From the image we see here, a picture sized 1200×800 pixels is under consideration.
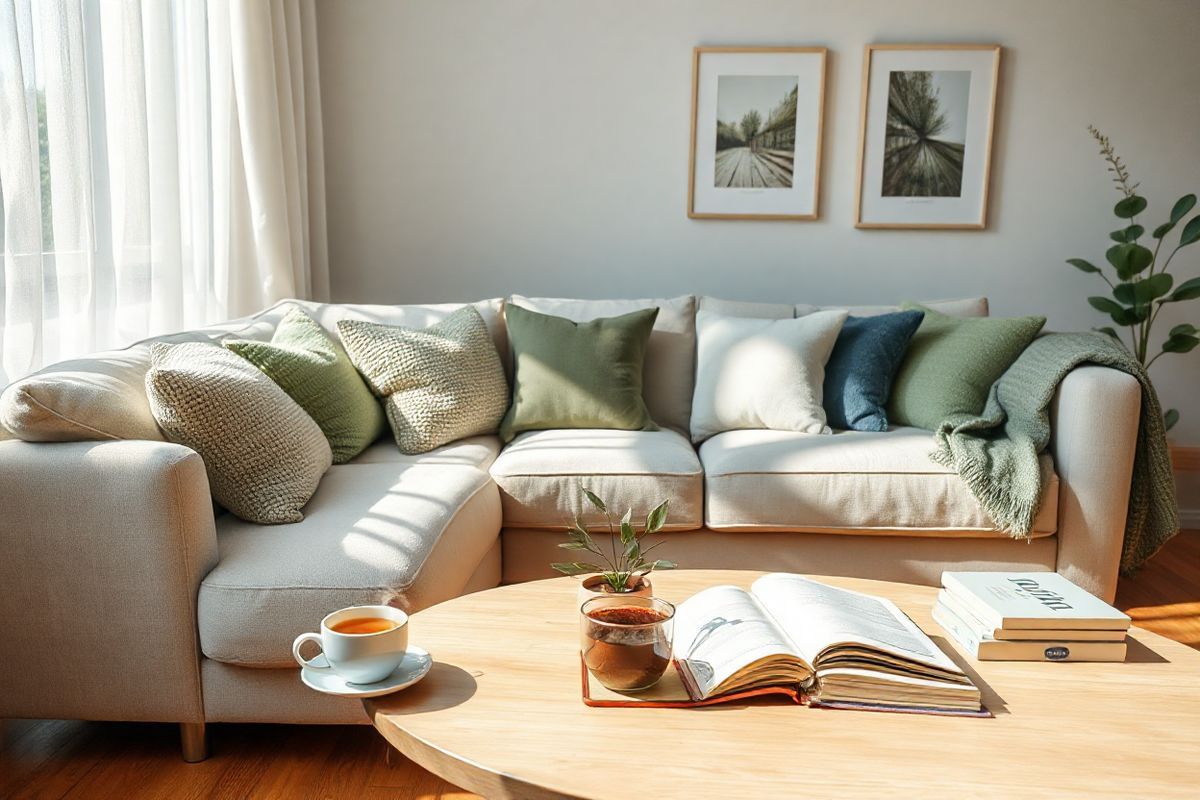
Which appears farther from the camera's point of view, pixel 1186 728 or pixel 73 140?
pixel 73 140

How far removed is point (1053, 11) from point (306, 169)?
2.87 meters

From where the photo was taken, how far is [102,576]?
1.78 m

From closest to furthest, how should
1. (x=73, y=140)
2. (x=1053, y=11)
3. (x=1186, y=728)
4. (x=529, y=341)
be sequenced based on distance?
(x=1186, y=728) < (x=73, y=140) < (x=529, y=341) < (x=1053, y=11)

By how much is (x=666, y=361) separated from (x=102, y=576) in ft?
6.15

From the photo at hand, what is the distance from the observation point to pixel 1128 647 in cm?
143

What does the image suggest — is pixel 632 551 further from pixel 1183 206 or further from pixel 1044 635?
pixel 1183 206

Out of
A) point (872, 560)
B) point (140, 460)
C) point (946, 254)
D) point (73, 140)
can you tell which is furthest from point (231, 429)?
point (946, 254)

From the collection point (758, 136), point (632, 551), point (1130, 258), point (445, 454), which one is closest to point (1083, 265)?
point (1130, 258)

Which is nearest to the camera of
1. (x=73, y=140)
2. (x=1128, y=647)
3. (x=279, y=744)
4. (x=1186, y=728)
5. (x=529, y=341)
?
(x=1186, y=728)

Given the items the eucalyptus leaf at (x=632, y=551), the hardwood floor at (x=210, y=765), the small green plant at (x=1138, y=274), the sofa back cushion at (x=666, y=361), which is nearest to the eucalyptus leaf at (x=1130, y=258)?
the small green plant at (x=1138, y=274)

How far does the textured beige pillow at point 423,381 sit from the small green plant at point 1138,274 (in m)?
2.24

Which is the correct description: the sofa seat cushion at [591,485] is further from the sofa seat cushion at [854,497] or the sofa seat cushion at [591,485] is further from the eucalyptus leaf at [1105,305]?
the eucalyptus leaf at [1105,305]

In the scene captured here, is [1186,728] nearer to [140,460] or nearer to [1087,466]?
[1087,466]

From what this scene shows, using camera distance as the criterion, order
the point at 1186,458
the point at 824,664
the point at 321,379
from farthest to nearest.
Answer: the point at 1186,458 → the point at 321,379 → the point at 824,664
